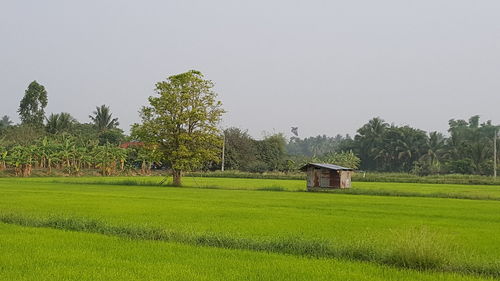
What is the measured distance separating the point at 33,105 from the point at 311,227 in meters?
55.6

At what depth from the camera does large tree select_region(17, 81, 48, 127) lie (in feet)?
194

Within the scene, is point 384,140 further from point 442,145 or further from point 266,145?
point 266,145

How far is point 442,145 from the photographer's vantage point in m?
73.6

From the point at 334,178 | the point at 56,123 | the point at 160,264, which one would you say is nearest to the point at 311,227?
the point at 160,264

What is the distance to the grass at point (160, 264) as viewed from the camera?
7355 mm

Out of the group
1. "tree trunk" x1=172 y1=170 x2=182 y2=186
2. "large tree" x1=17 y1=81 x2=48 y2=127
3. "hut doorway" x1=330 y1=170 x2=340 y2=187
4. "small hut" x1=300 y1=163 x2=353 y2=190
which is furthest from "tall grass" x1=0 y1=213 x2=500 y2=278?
"large tree" x1=17 y1=81 x2=48 y2=127

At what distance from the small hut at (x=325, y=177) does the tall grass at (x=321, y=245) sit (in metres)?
21.6

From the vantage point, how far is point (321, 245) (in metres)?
9.68

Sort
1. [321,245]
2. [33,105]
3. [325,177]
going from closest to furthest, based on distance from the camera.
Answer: [321,245]
[325,177]
[33,105]

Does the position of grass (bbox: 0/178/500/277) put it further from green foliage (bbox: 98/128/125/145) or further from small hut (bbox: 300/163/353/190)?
green foliage (bbox: 98/128/125/145)

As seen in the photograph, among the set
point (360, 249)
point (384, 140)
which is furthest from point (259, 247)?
point (384, 140)

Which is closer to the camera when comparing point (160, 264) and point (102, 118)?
point (160, 264)

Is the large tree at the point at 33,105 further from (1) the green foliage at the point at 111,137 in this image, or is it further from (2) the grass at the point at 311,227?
(2) the grass at the point at 311,227

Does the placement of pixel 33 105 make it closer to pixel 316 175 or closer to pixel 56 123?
pixel 56 123
